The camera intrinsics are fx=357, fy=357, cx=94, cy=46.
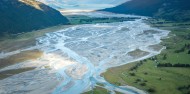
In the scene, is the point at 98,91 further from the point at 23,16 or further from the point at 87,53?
the point at 23,16

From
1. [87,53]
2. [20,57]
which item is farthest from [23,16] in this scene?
[87,53]

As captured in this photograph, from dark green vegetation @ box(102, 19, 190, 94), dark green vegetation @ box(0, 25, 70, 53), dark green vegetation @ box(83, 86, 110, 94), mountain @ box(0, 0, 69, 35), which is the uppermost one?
mountain @ box(0, 0, 69, 35)

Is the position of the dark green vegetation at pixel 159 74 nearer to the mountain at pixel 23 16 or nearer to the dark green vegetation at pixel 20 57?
the dark green vegetation at pixel 20 57

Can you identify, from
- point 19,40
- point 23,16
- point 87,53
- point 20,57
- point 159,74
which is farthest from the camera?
point 23,16

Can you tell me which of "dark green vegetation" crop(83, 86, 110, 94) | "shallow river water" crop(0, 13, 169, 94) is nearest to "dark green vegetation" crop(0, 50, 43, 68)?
"shallow river water" crop(0, 13, 169, 94)

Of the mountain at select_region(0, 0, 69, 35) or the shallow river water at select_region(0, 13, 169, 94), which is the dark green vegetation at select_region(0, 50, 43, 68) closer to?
the shallow river water at select_region(0, 13, 169, 94)

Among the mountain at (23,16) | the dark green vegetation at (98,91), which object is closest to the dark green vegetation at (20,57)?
the dark green vegetation at (98,91)
